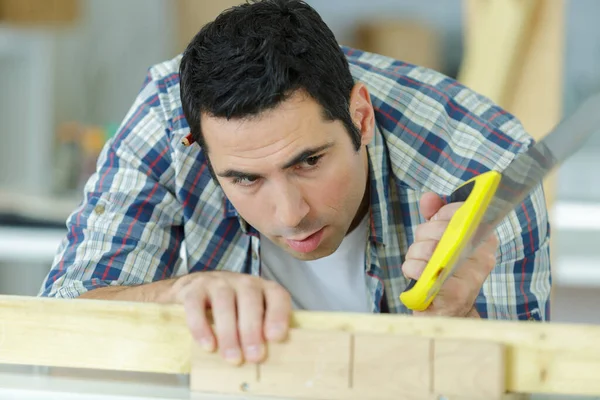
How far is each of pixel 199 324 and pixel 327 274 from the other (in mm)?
698

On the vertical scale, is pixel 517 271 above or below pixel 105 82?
above

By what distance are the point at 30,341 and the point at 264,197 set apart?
0.40 meters

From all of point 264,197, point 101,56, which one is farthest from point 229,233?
point 101,56

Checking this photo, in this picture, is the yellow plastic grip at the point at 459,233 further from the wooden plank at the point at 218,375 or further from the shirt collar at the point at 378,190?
the shirt collar at the point at 378,190

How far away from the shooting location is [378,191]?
1.30 meters

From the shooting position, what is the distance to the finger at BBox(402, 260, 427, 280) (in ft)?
2.89

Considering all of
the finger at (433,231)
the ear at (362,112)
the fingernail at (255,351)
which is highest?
the ear at (362,112)

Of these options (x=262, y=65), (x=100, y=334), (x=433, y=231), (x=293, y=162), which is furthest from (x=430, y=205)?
(x=100, y=334)

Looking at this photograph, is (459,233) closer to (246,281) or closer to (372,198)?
(246,281)

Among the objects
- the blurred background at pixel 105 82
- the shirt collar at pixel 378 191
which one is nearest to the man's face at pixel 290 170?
the shirt collar at pixel 378 191

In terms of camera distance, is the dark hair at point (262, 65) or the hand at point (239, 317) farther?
the dark hair at point (262, 65)

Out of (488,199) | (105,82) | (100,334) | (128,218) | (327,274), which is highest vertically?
(488,199)

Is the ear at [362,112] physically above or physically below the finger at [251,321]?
above

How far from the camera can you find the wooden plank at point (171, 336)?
660 mm
